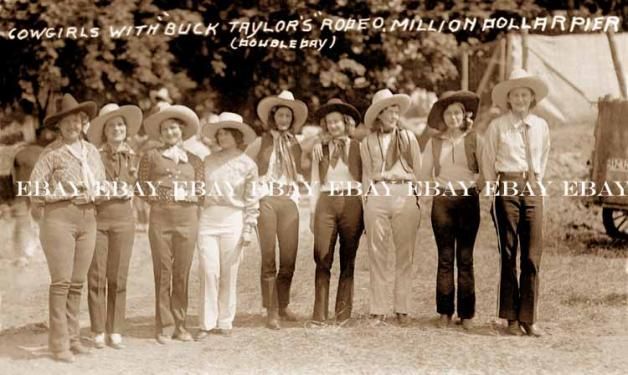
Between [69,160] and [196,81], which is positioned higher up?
[196,81]

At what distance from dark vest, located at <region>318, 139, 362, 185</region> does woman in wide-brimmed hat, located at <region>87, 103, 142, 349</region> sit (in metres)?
1.36

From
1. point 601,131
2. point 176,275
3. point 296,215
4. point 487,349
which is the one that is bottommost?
point 487,349

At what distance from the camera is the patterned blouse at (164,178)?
6.12 meters

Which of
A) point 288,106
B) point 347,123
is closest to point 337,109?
point 347,123

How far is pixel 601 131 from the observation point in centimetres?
892

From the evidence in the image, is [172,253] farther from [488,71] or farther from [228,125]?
[488,71]

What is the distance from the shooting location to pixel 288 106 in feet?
21.5

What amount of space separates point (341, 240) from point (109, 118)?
1890 mm

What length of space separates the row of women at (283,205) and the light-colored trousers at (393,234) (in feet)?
0.03

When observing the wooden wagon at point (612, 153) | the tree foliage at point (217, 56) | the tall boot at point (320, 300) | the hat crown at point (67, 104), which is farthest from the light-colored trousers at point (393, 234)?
the tree foliage at point (217, 56)

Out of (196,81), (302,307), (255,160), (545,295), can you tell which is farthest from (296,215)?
(196,81)

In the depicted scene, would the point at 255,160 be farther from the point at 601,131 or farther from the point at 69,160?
the point at 601,131

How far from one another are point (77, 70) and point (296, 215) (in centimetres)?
412

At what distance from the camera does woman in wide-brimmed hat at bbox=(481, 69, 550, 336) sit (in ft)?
20.1
